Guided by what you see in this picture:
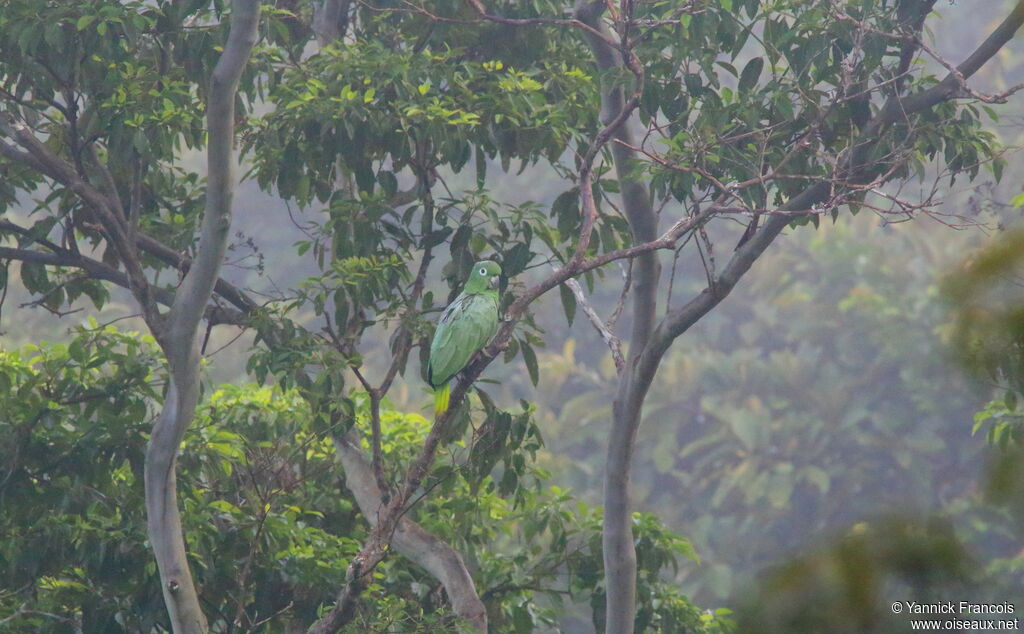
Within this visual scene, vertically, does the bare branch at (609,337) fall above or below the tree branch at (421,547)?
above

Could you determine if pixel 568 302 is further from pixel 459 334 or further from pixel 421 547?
pixel 421 547

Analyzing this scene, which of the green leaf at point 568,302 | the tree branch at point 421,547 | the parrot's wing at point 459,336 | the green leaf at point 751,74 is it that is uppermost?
the green leaf at point 751,74

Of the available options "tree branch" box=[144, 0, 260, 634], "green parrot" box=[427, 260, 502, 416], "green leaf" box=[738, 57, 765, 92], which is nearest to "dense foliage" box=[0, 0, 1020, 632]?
"green leaf" box=[738, 57, 765, 92]

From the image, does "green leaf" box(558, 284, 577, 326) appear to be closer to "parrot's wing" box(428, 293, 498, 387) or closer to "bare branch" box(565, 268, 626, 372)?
"bare branch" box(565, 268, 626, 372)

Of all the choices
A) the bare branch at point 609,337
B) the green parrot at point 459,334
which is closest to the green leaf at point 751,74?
the bare branch at point 609,337

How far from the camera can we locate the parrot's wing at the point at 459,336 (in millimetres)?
4355

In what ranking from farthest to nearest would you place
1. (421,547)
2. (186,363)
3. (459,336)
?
(421,547) → (459,336) → (186,363)

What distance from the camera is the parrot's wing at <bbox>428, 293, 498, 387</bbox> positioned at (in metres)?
4.36

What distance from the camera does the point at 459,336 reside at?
436cm

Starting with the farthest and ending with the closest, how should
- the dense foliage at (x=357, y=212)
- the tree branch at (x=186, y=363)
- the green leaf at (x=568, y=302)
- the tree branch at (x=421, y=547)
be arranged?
the green leaf at (x=568, y=302)
the tree branch at (x=421, y=547)
the dense foliage at (x=357, y=212)
the tree branch at (x=186, y=363)

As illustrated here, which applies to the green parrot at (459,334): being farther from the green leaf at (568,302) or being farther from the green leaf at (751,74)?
the green leaf at (751,74)

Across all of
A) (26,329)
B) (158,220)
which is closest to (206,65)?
(158,220)

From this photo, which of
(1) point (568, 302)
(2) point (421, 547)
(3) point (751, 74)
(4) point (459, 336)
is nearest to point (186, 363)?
(4) point (459, 336)

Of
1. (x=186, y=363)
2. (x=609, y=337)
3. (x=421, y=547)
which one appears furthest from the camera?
(x=421, y=547)
